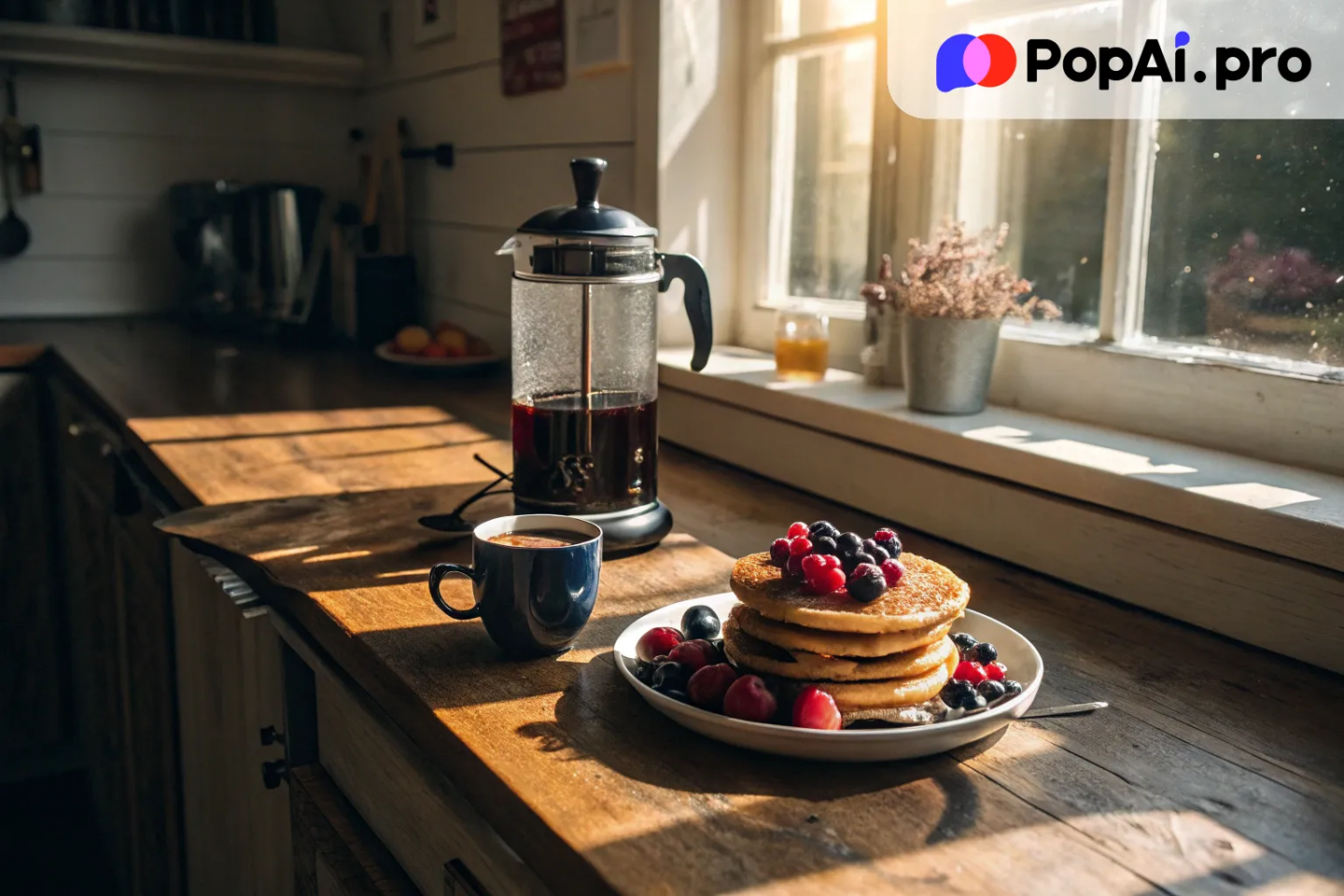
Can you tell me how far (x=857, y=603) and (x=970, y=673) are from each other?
0.10m

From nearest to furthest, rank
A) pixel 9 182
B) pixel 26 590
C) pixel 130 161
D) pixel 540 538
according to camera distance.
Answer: pixel 540 538
pixel 26 590
pixel 9 182
pixel 130 161

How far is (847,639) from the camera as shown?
74cm

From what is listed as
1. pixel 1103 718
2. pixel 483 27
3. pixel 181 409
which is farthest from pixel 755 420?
pixel 483 27

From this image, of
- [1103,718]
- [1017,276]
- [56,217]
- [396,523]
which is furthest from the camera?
[56,217]

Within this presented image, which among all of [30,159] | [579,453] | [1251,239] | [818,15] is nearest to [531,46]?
[818,15]

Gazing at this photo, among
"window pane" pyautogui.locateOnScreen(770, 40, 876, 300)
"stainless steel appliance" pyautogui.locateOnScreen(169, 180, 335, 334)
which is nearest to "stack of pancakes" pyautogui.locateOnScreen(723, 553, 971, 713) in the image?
"window pane" pyautogui.locateOnScreen(770, 40, 876, 300)

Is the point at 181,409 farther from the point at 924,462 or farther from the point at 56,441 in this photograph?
the point at 924,462

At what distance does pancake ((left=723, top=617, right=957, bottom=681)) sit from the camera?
738 millimetres

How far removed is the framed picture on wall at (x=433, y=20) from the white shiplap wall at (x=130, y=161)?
60 cm

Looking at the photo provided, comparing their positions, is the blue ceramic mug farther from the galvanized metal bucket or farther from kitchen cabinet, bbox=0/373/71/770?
kitchen cabinet, bbox=0/373/71/770

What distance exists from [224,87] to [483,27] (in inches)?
41.8

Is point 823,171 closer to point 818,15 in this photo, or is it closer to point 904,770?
point 818,15

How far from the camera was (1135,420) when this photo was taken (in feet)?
4.01

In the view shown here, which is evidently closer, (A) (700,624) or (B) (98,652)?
(A) (700,624)
